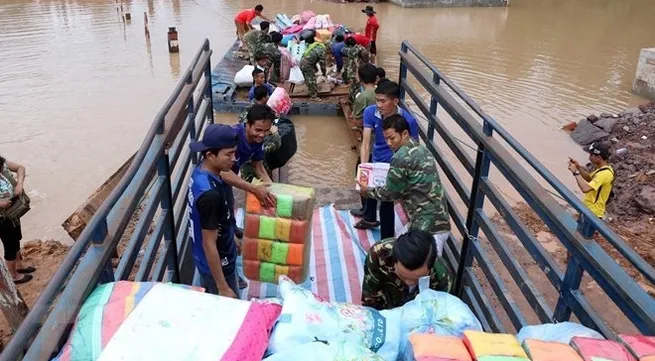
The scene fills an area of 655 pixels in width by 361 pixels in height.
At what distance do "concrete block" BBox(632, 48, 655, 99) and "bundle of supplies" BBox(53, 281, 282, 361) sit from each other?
12.9 metres

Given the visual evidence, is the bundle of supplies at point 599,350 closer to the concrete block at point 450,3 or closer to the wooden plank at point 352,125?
the wooden plank at point 352,125

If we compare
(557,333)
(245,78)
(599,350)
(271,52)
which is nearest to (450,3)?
(271,52)

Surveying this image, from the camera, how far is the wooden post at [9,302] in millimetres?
3902

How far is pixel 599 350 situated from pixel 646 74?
1275 cm

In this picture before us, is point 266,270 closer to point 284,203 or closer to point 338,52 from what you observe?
point 284,203

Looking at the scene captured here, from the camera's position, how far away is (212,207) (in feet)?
9.79

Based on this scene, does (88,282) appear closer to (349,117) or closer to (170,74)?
(349,117)

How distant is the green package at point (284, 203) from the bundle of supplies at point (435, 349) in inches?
65.0

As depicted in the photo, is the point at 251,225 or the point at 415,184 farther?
the point at 415,184

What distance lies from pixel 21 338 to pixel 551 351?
1634mm

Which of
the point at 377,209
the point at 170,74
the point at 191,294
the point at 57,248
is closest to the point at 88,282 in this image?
the point at 191,294

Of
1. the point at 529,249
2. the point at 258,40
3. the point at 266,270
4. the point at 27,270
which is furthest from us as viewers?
the point at 258,40

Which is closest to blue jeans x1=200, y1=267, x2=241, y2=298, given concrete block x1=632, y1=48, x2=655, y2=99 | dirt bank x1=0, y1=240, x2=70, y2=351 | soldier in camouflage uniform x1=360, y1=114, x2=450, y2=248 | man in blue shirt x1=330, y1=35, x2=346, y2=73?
soldier in camouflage uniform x1=360, y1=114, x2=450, y2=248

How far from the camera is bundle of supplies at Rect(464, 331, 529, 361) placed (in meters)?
1.80
